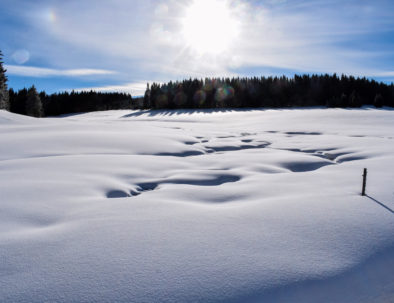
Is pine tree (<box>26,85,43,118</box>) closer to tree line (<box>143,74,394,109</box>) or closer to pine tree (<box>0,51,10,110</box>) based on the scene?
pine tree (<box>0,51,10,110</box>)

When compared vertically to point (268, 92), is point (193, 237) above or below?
below

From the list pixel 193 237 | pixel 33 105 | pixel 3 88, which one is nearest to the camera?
pixel 193 237

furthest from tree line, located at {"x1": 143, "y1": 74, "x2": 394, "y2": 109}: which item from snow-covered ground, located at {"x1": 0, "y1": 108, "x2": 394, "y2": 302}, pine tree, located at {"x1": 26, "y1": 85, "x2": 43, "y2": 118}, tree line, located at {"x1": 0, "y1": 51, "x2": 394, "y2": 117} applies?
snow-covered ground, located at {"x1": 0, "y1": 108, "x2": 394, "y2": 302}

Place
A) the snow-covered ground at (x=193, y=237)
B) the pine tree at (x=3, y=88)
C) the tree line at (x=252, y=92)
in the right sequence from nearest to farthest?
the snow-covered ground at (x=193, y=237), the pine tree at (x=3, y=88), the tree line at (x=252, y=92)

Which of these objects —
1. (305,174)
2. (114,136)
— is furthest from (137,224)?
(114,136)

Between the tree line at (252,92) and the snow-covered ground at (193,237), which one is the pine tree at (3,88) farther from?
the snow-covered ground at (193,237)

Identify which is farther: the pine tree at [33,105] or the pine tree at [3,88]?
the pine tree at [33,105]

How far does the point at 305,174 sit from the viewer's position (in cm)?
346

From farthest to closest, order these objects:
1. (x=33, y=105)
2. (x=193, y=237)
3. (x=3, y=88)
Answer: (x=33, y=105) < (x=3, y=88) < (x=193, y=237)

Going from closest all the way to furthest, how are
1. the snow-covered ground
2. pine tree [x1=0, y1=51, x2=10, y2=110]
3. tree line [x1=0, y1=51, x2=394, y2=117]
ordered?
the snow-covered ground → pine tree [x1=0, y1=51, x2=10, y2=110] → tree line [x1=0, y1=51, x2=394, y2=117]

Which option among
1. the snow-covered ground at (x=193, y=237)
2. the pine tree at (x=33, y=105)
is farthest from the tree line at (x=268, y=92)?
the snow-covered ground at (x=193, y=237)

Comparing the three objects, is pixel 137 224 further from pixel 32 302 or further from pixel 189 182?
pixel 189 182

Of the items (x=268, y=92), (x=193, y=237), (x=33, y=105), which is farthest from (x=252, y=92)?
(x=193, y=237)

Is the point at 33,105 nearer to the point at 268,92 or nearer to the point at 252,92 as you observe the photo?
the point at 252,92
